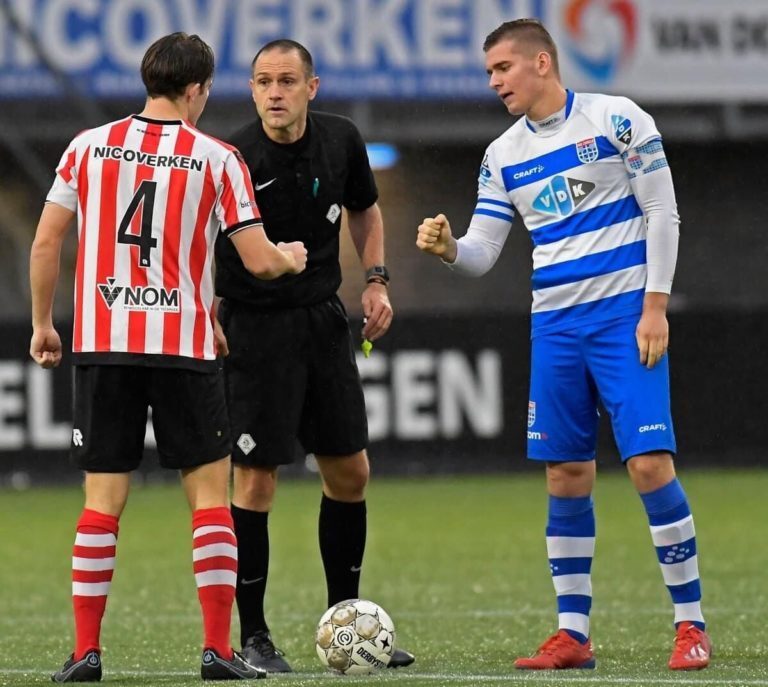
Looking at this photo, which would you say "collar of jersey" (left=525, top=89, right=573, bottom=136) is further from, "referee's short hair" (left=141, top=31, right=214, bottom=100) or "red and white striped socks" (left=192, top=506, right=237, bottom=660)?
"red and white striped socks" (left=192, top=506, right=237, bottom=660)

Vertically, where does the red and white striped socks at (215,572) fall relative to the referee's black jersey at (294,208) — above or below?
below

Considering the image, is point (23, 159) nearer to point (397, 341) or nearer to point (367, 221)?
point (397, 341)

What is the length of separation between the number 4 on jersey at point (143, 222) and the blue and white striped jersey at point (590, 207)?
4.23ft

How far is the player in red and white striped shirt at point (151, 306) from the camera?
495 centimetres

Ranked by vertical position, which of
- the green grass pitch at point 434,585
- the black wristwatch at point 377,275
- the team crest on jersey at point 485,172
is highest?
the team crest on jersey at point 485,172

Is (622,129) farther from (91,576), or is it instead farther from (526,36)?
(91,576)

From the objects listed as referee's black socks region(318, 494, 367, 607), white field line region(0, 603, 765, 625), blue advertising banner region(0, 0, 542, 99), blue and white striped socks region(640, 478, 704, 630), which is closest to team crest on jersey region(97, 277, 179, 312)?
referee's black socks region(318, 494, 367, 607)

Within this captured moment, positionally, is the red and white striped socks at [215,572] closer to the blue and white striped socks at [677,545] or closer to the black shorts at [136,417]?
the black shorts at [136,417]

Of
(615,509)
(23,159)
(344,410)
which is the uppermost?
(23,159)

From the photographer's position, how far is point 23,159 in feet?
55.2

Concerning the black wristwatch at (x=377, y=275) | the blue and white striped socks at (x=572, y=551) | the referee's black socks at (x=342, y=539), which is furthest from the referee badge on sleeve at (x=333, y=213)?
the blue and white striped socks at (x=572, y=551)

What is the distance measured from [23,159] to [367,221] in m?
11.4

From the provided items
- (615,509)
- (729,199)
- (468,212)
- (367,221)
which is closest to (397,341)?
(615,509)

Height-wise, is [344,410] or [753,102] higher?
[753,102]
